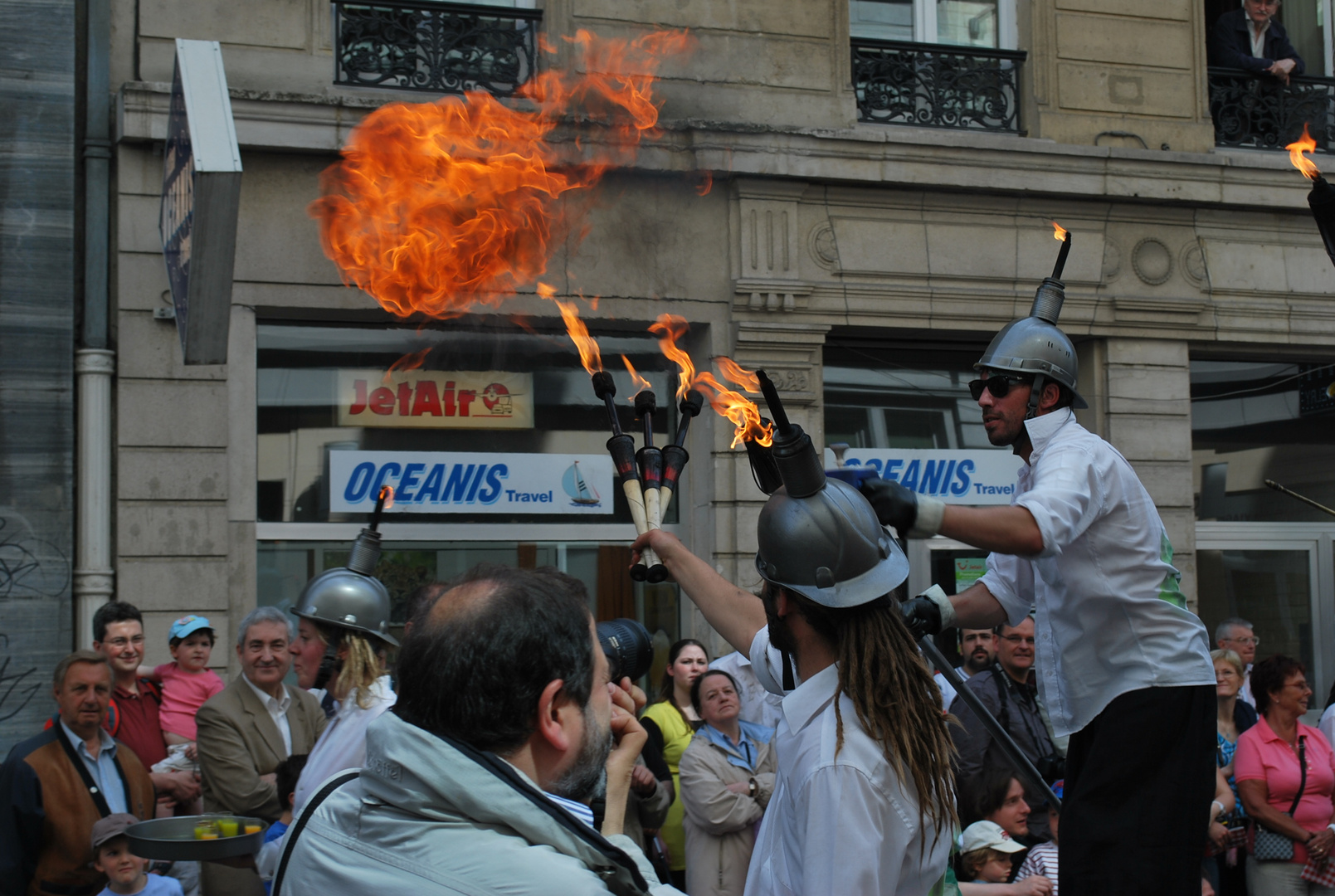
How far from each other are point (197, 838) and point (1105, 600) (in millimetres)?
3067

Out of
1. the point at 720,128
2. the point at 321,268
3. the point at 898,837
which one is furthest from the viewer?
the point at 720,128

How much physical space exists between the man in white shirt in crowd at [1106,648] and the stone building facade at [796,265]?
5799 mm

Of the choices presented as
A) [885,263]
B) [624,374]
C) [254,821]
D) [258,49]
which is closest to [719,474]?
[624,374]

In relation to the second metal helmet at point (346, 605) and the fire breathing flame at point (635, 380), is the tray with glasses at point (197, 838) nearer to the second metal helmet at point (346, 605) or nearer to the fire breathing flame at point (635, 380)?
the second metal helmet at point (346, 605)

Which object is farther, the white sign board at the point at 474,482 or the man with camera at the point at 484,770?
the white sign board at the point at 474,482

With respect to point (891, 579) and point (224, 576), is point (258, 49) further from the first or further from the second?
point (891, 579)

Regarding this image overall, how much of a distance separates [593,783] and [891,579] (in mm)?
828

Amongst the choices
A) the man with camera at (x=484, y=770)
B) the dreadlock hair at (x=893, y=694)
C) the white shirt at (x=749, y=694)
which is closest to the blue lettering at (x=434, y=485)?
the white shirt at (x=749, y=694)

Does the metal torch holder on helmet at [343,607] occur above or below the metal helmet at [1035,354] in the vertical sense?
below

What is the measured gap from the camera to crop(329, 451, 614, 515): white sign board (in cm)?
905

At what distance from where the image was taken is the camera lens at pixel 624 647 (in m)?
2.96

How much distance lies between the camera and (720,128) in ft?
30.6

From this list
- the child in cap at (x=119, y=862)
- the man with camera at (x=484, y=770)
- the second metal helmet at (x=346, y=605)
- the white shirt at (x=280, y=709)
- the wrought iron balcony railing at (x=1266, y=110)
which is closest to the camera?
the man with camera at (x=484, y=770)

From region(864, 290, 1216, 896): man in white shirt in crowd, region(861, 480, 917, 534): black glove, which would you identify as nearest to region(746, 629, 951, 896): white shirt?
region(861, 480, 917, 534): black glove
